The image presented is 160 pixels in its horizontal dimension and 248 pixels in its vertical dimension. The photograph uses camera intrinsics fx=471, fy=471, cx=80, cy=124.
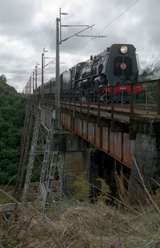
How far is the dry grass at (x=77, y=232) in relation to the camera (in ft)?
13.3

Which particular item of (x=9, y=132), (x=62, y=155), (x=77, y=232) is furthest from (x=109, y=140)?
(x=9, y=132)

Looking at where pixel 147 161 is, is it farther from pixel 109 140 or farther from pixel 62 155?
pixel 62 155

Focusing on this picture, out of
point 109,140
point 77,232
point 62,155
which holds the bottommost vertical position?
point 62,155

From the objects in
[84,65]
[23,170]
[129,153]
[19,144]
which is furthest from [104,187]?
[19,144]

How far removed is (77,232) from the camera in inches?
168

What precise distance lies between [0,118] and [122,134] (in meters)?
52.8

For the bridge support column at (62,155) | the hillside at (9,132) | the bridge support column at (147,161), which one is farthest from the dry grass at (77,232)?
the hillside at (9,132)

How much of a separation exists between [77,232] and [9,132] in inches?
2384

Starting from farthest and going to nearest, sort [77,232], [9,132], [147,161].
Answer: [9,132] < [147,161] < [77,232]

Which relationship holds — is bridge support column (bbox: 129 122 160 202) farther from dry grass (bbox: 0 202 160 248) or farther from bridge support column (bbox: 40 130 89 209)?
bridge support column (bbox: 40 130 89 209)

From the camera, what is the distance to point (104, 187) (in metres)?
8.99

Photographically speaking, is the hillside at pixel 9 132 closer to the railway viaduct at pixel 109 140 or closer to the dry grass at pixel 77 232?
the railway viaduct at pixel 109 140

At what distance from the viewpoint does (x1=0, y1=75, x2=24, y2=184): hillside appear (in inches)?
2057

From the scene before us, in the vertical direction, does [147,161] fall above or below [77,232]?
below
